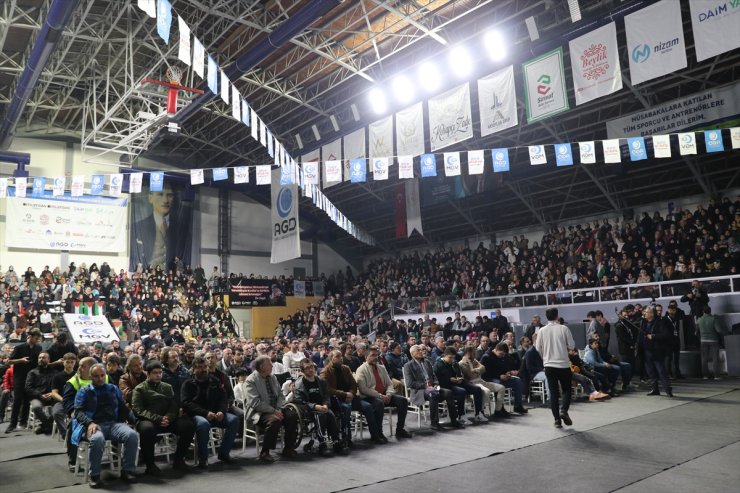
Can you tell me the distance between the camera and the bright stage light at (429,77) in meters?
16.7

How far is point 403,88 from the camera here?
1748 cm

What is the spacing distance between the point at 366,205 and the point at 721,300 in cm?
1737

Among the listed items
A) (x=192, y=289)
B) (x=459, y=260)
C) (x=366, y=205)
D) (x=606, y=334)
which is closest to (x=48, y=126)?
(x=192, y=289)

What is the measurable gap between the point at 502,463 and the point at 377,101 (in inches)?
585

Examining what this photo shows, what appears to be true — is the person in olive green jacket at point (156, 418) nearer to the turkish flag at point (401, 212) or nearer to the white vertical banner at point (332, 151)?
the white vertical banner at point (332, 151)

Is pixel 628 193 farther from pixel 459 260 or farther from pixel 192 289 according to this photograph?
pixel 192 289

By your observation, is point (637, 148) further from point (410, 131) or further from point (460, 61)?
point (410, 131)

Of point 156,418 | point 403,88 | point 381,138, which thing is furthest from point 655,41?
point 156,418

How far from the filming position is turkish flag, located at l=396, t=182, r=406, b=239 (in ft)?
75.5

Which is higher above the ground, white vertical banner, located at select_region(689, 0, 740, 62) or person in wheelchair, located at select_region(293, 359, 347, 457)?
white vertical banner, located at select_region(689, 0, 740, 62)

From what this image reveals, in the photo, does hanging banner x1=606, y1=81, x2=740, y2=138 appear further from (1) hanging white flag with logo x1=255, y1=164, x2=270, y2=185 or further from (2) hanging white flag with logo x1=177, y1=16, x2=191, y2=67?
(2) hanging white flag with logo x1=177, y1=16, x2=191, y2=67

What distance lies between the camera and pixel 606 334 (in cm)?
1234

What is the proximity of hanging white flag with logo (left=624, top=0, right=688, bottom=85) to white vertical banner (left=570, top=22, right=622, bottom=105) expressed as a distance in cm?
38

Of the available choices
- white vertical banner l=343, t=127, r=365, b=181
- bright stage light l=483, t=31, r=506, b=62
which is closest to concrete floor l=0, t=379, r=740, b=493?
bright stage light l=483, t=31, r=506, b=62
